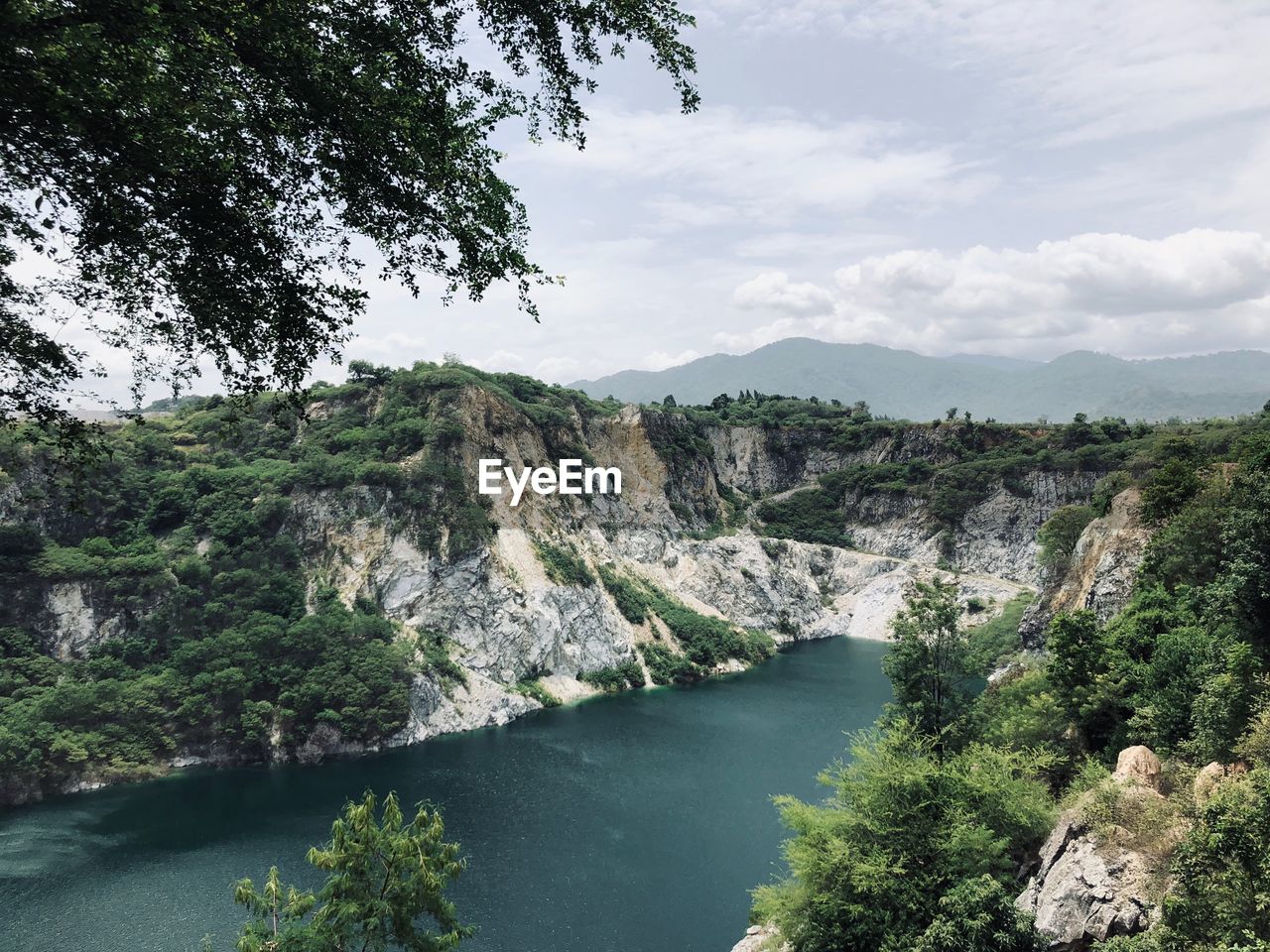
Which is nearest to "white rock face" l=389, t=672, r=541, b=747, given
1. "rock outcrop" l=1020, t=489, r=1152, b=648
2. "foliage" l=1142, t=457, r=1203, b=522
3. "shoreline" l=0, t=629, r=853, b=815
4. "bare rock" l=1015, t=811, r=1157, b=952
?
"shoreline" l=0, t=629, r=853, b=815

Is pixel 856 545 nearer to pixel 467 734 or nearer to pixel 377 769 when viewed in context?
pixel 467 734

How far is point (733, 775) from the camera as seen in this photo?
4700 cm

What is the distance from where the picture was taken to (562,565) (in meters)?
71.4

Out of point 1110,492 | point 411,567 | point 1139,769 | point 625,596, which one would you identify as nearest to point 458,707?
point 411,567

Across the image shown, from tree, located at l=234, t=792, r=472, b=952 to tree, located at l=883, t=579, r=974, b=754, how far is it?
2215cm

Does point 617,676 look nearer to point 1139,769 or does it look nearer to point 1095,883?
point 1139,769

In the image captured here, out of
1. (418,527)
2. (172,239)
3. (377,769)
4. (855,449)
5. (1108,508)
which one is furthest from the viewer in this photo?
(855,449)

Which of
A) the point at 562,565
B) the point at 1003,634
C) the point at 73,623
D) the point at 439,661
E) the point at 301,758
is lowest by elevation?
the point at 301,758

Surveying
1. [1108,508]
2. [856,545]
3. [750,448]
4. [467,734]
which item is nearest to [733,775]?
→ [467,734]

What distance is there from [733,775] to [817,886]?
28053 millimetres

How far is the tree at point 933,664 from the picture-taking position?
3161cm

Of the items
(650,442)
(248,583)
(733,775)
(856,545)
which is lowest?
(733,775)

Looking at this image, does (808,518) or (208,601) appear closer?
(208,601)

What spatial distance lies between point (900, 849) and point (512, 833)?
24.5 metres
